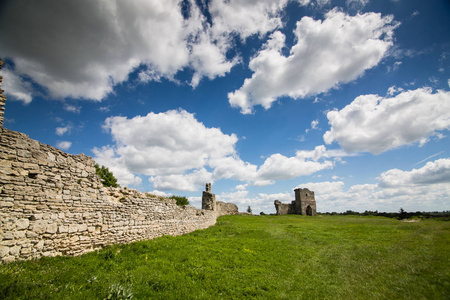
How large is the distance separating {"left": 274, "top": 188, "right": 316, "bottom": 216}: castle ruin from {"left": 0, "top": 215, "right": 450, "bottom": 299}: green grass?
1427 inches

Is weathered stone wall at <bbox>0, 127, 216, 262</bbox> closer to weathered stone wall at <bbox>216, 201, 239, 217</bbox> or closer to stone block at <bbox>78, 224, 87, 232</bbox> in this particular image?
stone block at <bbox>78, 224, 87, 232</bbox>

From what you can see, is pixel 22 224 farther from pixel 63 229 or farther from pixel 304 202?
pixel 304 202

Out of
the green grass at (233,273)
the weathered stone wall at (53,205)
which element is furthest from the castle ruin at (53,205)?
the green grass at (233,273)

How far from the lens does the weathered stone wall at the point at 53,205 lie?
7078 mm

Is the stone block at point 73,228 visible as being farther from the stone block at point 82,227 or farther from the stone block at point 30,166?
the stone block at point 30,166

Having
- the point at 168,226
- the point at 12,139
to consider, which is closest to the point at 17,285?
the point at 12,139

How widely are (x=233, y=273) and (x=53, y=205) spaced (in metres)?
8.44

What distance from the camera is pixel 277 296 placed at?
7.29 m

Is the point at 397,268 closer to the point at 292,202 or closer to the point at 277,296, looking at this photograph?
the point at 277,296

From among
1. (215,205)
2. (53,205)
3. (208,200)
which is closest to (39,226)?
(53,205)

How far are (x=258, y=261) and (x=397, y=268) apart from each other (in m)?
6.72

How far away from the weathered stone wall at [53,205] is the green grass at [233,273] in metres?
0.73

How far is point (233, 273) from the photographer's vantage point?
29.5 ft

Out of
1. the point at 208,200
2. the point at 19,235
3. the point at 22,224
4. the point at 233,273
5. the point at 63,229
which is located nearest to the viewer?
the point at 19,235
